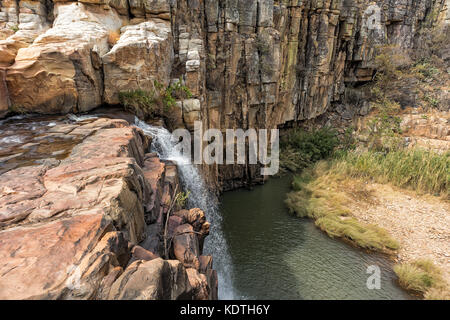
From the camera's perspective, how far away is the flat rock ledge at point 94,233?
1999mm

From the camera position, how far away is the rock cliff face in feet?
21.2

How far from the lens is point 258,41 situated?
1139 centimetres

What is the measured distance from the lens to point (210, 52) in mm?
10516

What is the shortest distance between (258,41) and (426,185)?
10228 mm

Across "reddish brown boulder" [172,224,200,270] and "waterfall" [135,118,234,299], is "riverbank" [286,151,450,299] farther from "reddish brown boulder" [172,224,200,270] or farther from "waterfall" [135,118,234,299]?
"reddish brown boulder" [172,224,200,270]

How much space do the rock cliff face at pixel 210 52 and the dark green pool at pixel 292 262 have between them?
3031mm

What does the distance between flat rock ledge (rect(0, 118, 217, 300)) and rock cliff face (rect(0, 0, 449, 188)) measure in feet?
10.7

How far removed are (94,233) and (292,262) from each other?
21.7 ft

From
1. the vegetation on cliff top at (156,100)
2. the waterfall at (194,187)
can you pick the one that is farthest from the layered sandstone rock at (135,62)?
the waterfall at (194,187)

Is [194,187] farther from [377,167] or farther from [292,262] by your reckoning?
[377,167]

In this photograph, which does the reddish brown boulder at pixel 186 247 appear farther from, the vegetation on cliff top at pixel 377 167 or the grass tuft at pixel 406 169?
the grass tuft at pixel 406 169

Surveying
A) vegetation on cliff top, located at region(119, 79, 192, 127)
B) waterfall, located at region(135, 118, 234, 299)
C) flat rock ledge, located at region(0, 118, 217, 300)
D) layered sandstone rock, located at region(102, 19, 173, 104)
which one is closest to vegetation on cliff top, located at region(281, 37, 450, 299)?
waterfall, located at region(135, 118, 234, 299)

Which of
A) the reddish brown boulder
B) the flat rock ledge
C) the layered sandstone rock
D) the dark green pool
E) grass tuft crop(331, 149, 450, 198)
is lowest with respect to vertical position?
the dark green pool

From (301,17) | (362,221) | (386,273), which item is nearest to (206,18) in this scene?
(301,17)
